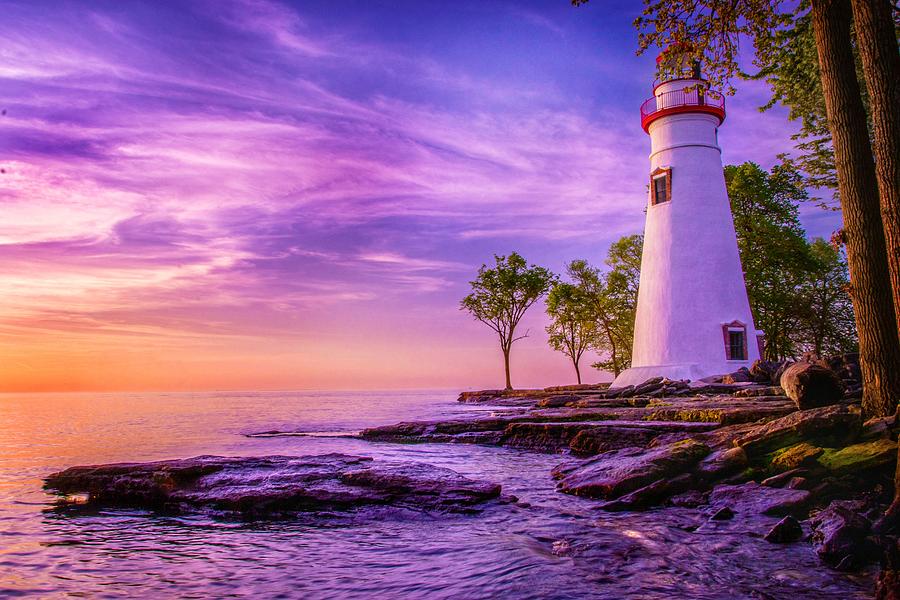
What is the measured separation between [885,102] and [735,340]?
1926 centimetres

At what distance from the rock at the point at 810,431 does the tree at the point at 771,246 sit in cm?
2623

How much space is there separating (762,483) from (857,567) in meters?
3.00

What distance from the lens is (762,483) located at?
8562 millimetres

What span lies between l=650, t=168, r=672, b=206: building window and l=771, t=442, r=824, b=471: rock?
20.6 meters

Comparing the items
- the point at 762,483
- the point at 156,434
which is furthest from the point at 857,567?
the point at 156,434

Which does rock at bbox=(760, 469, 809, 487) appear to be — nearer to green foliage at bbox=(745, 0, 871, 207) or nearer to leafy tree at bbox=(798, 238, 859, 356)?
green foliage at bbox=(745, 0, 871, 207)

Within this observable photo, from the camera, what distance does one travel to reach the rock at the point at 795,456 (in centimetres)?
864

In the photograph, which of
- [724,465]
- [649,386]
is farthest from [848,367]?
[724,465]

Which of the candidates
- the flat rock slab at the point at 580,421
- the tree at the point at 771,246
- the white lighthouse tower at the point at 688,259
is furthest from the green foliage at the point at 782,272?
the flat rock slab at the point at 580,421

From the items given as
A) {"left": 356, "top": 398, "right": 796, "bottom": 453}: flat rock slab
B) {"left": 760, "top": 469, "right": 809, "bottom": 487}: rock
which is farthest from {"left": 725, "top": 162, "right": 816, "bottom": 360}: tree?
{"left": 760, "top": 469, "right": 809, "bottom": 487}: rock

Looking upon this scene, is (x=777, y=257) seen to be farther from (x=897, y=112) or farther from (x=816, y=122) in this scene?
(x=897, y=112)

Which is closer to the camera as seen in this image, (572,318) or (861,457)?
(861,457)

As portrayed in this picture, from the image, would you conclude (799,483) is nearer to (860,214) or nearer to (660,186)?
(860,214)

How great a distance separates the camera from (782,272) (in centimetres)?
3444
